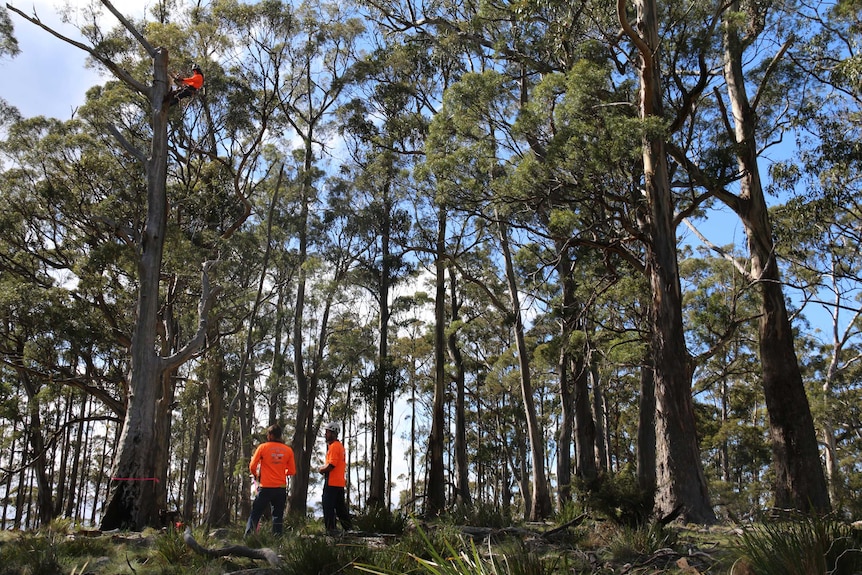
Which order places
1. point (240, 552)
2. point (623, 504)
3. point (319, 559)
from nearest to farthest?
point (319, 559) < point (240, 552) < point (623, 504)

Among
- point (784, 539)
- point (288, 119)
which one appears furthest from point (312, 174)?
point (784, 539)

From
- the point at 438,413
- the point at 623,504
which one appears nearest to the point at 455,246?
Result: the point at 438,413

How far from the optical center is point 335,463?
27.2ft

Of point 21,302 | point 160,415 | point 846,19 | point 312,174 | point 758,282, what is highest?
point 312,174

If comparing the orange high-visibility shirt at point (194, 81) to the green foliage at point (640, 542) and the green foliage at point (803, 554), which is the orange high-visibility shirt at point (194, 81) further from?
the green foliage at point (803, 554)

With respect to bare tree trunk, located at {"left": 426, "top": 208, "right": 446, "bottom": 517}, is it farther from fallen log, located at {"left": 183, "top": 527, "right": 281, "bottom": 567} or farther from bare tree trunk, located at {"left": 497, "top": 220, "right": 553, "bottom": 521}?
fallen log, located at {"left": 183, "top": 527, "right": 281, "bottom": 567}

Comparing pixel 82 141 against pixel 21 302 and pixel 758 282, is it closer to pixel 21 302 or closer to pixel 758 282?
pixel 21 302

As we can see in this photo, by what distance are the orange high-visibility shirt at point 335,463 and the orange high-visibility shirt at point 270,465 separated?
2.30ft

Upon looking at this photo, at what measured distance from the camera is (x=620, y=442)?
36.1 m

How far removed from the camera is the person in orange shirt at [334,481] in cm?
813

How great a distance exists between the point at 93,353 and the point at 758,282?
1747 cm

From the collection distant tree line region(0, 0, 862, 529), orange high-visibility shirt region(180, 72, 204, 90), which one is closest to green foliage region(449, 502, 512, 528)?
distant tree line region(0, 0, 862, 529)

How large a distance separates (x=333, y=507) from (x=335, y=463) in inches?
21.1

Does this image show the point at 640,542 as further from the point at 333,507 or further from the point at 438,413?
the point at 438,413
